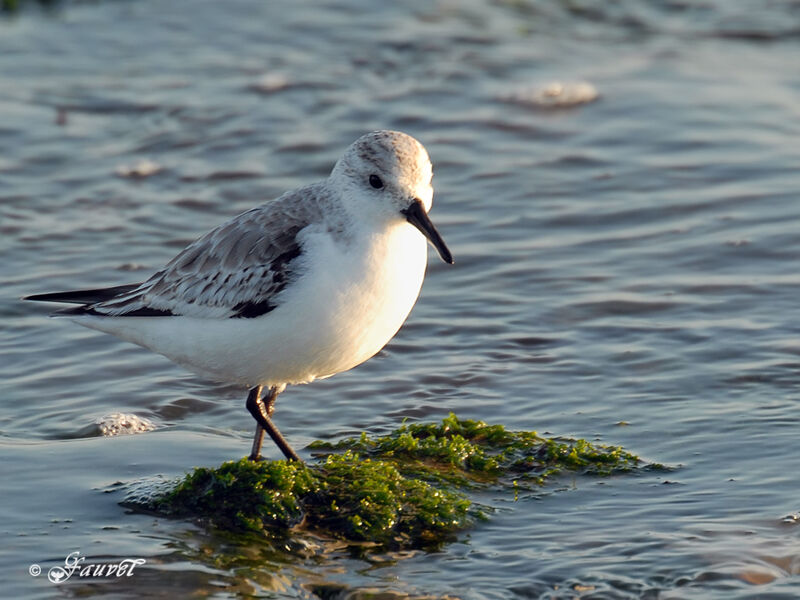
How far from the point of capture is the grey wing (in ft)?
20.1

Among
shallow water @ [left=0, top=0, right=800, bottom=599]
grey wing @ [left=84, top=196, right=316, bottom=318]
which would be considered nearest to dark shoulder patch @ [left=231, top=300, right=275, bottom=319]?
grey wing @ [left=84, top=196, right=316, bottom=318]

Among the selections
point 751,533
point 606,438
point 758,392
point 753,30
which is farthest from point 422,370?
point 753,30

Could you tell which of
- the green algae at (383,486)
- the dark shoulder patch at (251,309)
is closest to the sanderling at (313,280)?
the dark shoulder patch at (251,309)

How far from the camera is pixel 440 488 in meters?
6.31

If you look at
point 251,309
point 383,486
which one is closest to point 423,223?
point 251,309

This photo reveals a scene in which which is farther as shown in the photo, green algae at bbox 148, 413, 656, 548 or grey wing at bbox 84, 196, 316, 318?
grey wing at bbox 84, 196, 316, 318

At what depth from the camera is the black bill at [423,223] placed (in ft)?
19.2

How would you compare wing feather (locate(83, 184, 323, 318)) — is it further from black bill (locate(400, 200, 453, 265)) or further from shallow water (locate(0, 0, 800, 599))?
shallow water (locate(0, 0, 800, 599))

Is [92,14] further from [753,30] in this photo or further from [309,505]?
[309,505]

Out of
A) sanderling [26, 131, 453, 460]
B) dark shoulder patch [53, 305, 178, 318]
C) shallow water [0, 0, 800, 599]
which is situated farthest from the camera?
dark shoulder patch [53, 305, 178, 318]

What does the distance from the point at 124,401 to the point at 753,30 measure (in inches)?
389

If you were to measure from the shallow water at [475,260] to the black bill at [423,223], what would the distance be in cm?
136

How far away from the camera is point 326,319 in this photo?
585 cm

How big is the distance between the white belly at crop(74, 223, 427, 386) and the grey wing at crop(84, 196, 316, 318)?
0.30 ft
